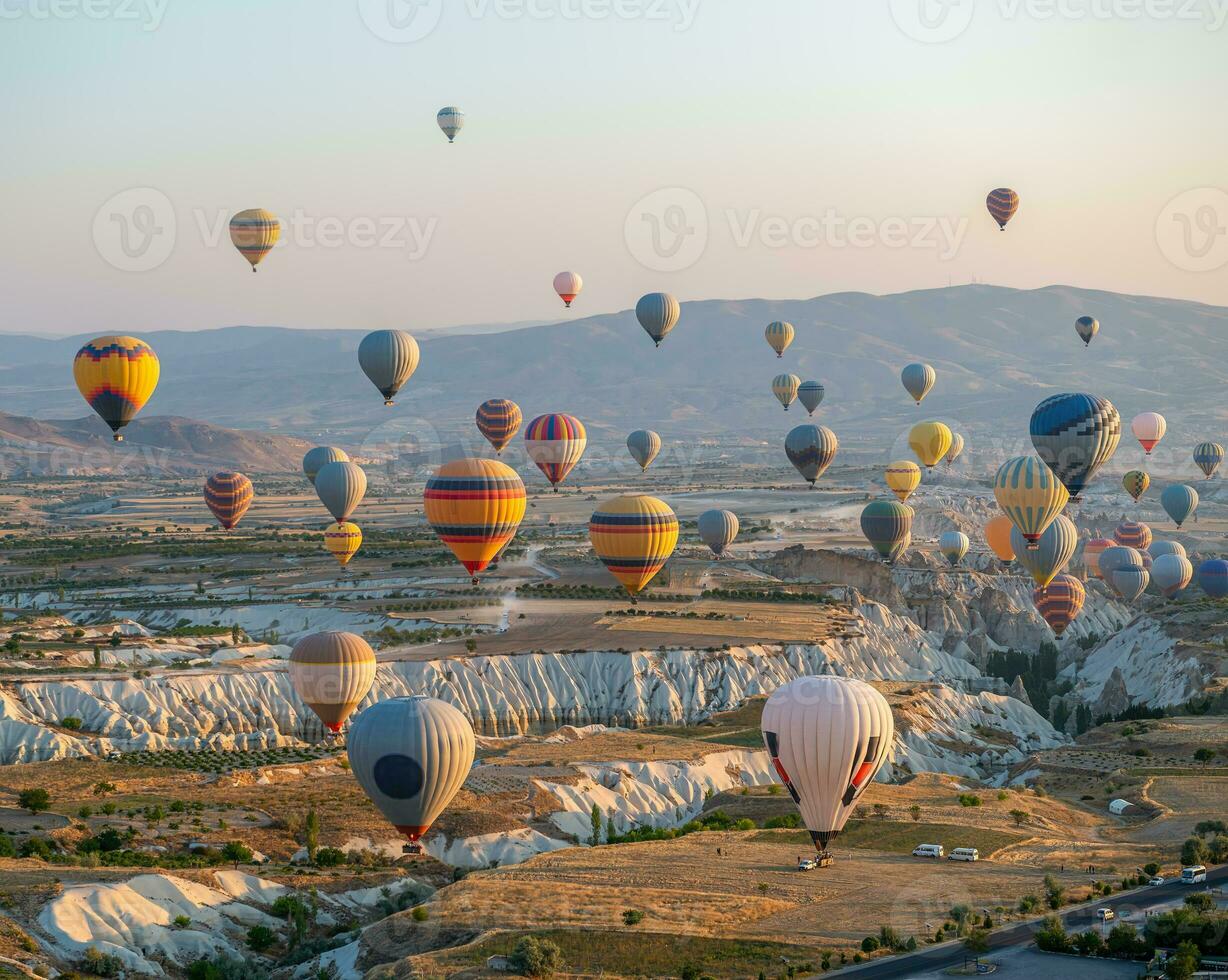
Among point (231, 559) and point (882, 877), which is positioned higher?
point (231, 559)

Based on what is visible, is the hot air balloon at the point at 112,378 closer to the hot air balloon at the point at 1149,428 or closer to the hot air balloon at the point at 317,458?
the hot air balloon at the point at 317,458

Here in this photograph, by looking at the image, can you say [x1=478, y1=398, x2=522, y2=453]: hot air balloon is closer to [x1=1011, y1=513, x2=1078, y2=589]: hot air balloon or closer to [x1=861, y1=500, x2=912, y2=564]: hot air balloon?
[x1=861, y1=500, x2=912, y2=564]: hot air balloon

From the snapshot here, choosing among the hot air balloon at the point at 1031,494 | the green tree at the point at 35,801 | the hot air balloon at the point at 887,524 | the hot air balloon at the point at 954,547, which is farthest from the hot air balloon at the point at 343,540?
the green tree at the point at 35,801

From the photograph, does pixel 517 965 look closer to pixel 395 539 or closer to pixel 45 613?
pixel 45 613

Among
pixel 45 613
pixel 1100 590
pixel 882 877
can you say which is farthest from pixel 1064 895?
pixel 1100 590

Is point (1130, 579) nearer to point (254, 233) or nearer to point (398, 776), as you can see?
point (254, 233)

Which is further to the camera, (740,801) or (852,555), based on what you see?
(852,555)

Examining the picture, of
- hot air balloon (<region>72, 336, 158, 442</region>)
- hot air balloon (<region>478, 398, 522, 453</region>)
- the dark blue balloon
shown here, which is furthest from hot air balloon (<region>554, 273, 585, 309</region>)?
the dark blue balloon
